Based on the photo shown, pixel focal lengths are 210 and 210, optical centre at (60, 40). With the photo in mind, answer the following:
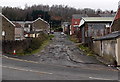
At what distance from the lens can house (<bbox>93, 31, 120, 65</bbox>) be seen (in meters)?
21.1

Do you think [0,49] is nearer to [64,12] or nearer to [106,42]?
[106,42]

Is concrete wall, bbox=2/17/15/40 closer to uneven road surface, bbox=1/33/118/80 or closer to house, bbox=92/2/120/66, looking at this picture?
Result: house, bbox=92/2/120/66

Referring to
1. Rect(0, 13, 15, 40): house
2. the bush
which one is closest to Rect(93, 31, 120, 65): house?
the bush

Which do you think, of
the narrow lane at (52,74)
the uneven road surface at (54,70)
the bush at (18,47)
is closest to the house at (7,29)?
the bush at (18,47)

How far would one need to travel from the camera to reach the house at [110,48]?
2112 cm

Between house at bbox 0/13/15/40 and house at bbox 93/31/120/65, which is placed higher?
house at bbox 0/13/15/40

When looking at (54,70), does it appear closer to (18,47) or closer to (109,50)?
(109,50)

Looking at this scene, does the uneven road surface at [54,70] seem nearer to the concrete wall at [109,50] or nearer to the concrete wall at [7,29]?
the concrete wall at [109,50]

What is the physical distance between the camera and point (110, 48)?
23344 millimetres

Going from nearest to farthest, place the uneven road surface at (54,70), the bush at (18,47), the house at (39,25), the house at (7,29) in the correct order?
the uneven road surface at (54,70) → the bush at (18,47) → the house at (7,29) → the house at (39,25)

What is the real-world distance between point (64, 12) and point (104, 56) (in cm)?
12572

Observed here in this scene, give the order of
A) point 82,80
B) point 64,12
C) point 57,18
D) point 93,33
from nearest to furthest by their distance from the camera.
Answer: point 82,80 → point 93,33 → point 57,18 → point 64,12

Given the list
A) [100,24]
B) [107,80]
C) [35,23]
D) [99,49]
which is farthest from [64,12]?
[107,80]

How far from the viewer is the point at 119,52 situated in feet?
68.6
